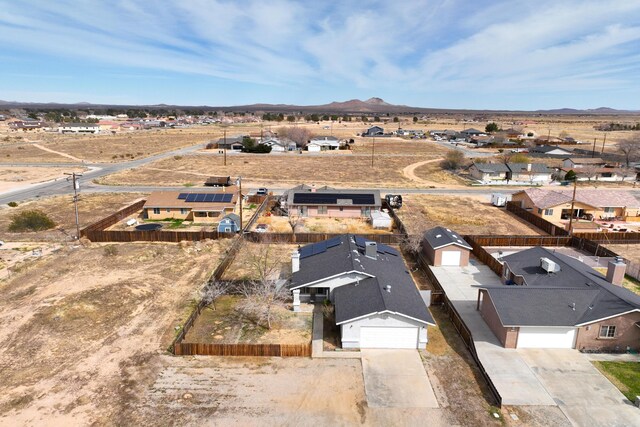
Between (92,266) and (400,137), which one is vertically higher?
(400,137)

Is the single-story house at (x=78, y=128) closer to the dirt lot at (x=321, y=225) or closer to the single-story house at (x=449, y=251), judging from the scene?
the dirt lot at (x=321, y=225)

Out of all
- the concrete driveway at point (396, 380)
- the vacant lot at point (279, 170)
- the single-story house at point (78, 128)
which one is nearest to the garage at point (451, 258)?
the concrete driveway at point (396, 380)

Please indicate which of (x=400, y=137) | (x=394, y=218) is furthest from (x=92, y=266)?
(x=400, y=137)

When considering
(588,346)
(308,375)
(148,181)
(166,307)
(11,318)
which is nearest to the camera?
(308,375)

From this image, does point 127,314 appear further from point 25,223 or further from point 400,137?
point 400,137

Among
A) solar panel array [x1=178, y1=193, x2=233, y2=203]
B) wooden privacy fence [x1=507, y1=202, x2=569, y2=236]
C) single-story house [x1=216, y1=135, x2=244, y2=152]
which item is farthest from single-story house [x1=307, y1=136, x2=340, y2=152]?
wooden privacy fence [x1=507, y1=202, x2=569, y2=236]

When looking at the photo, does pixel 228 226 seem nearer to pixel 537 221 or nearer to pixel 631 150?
pixel 537 221

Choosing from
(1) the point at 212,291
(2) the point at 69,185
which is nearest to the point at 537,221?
(1) the point at 212,291
